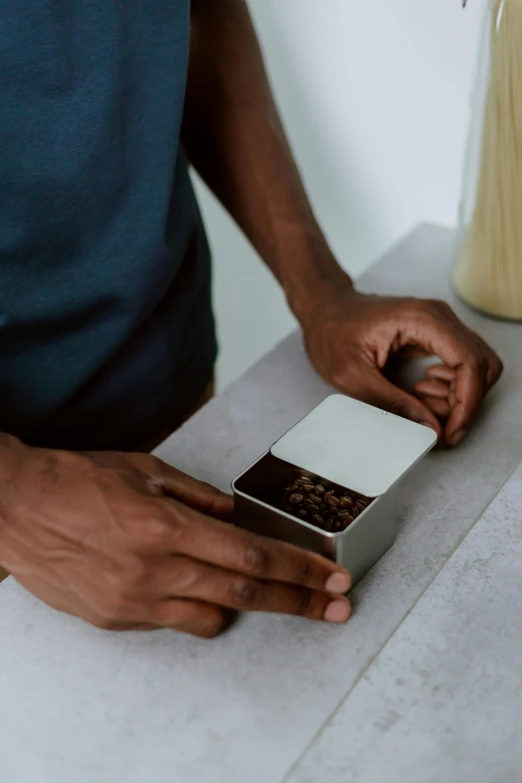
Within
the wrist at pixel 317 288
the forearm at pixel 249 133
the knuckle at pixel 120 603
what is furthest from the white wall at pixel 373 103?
the knuckle at pixel 120 603

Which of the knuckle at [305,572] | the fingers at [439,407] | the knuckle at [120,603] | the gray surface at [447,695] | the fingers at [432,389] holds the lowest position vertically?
the gray surface at [447,695]

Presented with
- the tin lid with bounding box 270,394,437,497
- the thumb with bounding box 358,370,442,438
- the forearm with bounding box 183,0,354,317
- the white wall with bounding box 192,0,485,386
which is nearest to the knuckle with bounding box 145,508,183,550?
the tin lid with bounding box 270,394,437,497

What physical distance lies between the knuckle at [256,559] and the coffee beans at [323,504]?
0.12ft

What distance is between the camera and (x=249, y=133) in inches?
34.6

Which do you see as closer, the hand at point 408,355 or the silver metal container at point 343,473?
the silver metal container at point 343,473

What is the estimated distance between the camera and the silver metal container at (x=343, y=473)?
1.76 ft

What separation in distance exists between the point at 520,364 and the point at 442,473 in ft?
0.64

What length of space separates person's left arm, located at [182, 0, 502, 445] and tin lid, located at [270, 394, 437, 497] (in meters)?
0.09

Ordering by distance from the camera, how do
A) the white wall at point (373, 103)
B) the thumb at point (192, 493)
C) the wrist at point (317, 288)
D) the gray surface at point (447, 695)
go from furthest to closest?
1. the white wall at point (373, 103)
2. the wrist at point (317, 288)
3. the thumb at point (192, 493)
4. the gray surface at point (447, 695)

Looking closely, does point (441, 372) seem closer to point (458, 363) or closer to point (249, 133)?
point (458, 363)

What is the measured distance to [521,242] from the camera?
79 centimetres

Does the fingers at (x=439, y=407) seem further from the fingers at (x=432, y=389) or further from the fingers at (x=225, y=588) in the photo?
the fingers at (x=225, y=588)

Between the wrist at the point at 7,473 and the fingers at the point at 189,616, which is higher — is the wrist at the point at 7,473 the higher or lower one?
the higher one

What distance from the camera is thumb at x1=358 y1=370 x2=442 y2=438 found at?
0.69 m
